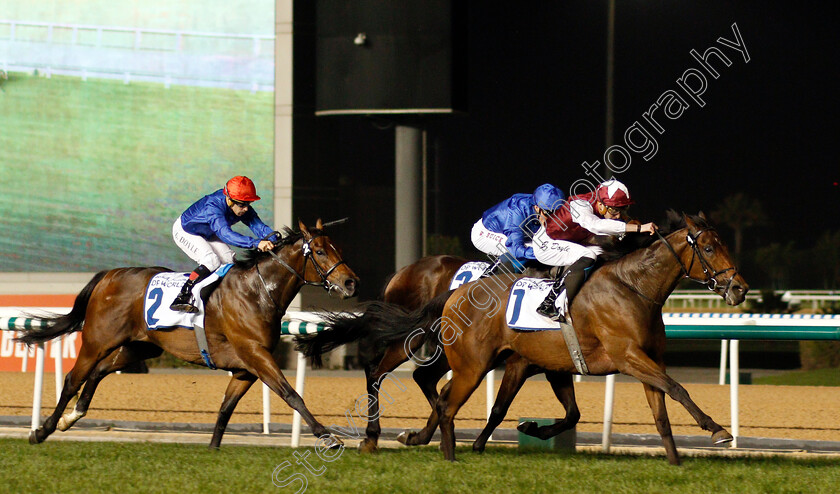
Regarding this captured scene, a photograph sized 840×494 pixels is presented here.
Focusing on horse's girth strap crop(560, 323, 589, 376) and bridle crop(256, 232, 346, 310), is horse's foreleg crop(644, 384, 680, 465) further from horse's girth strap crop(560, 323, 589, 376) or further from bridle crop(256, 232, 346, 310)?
bridle crop(256, 232, 346, 310)

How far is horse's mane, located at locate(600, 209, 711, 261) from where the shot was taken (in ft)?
19.8

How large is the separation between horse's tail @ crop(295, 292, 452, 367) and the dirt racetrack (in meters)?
1.42

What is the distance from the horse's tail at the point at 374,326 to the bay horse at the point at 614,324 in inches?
4.2

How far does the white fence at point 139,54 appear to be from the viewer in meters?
13.8

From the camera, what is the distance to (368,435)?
21.6ft

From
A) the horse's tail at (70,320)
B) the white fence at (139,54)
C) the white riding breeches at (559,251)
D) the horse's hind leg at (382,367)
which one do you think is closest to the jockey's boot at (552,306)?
the white riding breeches at (559,251)

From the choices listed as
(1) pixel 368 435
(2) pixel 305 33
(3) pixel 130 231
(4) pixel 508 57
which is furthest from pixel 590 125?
(1) pixel 368 435

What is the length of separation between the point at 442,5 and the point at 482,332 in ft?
20.1

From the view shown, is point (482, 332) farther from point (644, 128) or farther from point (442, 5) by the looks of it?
point (644, 128)

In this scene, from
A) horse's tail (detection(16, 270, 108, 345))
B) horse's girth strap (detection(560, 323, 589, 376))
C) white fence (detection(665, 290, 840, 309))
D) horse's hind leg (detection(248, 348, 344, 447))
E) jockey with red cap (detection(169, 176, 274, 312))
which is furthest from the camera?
white fence (detection(665, 290, 840, 309))

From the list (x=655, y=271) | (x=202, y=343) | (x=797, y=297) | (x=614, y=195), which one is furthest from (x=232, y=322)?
(x=797, y=297)

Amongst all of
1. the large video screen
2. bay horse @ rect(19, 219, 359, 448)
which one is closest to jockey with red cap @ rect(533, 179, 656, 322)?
bay horse @ rect(19, 219, 359, 448)

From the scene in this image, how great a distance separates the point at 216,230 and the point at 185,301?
44cm

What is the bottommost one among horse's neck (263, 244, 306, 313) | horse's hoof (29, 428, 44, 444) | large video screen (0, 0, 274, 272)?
horse's hoof (29, 428, 44, 444)
